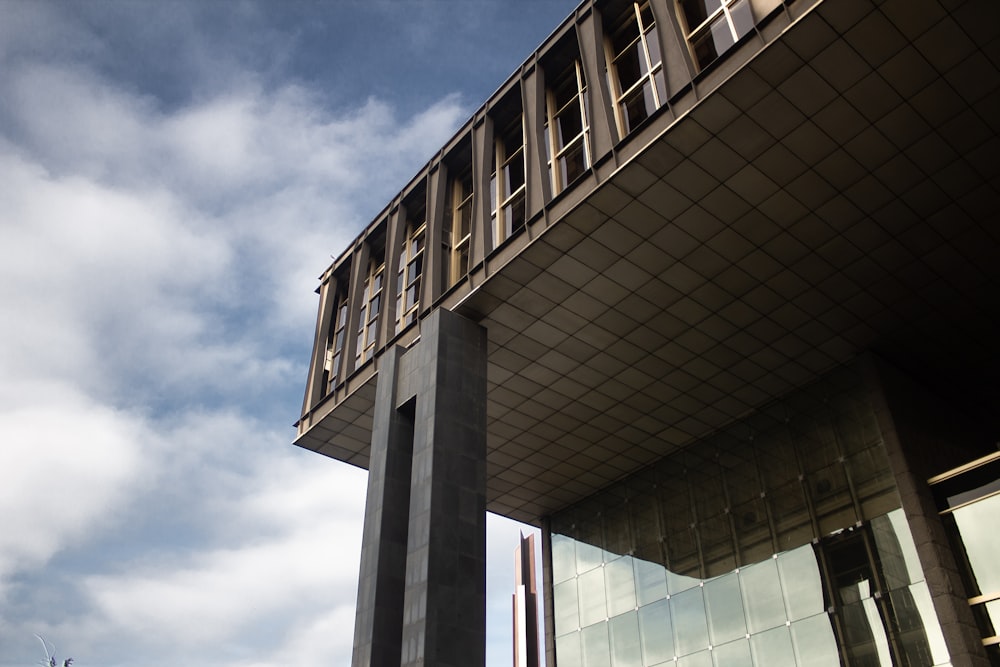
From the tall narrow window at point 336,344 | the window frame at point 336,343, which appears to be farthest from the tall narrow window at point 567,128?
the tall narrow window at point 336,344

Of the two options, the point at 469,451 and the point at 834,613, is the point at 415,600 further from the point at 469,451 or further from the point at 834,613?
the point at 834,613

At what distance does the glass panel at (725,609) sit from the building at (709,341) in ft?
0.33

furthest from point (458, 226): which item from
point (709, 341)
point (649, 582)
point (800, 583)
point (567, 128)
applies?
point (800, 583)

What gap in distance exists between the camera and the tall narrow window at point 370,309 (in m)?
31.2

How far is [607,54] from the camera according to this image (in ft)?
80.6

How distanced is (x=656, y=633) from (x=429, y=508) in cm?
1196

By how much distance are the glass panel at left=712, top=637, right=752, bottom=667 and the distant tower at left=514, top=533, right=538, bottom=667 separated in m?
40.9

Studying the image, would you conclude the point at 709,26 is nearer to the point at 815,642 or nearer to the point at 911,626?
the point at 911,626

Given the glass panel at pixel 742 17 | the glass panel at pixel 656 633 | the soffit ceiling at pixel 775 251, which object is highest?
the glass panel at pixel 742 17

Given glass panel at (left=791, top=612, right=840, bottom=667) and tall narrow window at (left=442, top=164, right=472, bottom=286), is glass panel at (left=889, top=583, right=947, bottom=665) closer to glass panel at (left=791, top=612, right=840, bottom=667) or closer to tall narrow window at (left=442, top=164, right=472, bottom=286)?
glass panel at (left=791, top=612, right=840, bottom=667)

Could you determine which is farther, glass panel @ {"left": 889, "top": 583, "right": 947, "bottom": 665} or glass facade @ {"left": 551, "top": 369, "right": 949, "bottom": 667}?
glass facade @ {"left": 551, "top": 369, "right": 949, "bottom": 667}

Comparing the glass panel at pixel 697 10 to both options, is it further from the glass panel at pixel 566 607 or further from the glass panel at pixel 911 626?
the glass panel at pixel 566 607

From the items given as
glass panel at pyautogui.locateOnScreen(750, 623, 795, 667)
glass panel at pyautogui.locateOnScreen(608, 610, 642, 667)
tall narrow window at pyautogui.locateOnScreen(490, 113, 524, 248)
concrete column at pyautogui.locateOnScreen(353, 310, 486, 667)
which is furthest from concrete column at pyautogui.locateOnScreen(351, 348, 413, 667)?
glass panel at pyautogui.locateOnScreen(750, 623, 795, 667)

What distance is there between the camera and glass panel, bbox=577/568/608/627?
105ft
